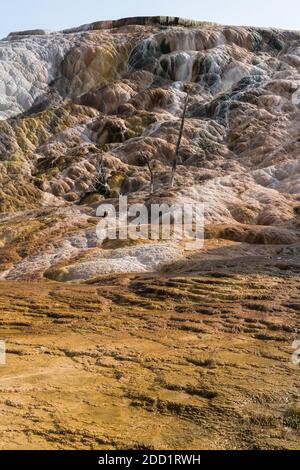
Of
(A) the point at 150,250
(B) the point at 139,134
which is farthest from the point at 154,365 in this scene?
(B) the point at 139,134

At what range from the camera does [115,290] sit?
2294cm

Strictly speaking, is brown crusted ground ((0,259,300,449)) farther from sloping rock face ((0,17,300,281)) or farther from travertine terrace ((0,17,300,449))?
sloping rock face ((0,17,300,281))

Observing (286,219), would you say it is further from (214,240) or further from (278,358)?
(278,358)

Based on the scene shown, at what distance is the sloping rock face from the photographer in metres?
37.4

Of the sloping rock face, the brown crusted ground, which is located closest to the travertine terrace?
the brown crusted ground

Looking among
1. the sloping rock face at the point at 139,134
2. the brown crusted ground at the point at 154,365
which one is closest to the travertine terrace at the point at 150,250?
the brown crusted ground at the point at 154,365

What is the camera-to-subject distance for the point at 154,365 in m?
13.8

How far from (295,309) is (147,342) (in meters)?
6.26

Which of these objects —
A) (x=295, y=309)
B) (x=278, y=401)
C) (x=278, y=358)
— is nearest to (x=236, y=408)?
(x=278, y=401)

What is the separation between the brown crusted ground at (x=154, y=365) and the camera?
394 inches

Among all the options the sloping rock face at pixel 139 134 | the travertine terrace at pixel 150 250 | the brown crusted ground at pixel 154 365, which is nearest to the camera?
the brown crusted ground at pixel 154 365

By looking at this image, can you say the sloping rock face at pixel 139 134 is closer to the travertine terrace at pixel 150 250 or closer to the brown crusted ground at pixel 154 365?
the travertine terrace at pixel 150 250

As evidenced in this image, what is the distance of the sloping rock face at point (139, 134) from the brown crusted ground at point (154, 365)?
8.32 metres

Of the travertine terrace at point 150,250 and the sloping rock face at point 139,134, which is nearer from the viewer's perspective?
the travertine terrace at point 150,250
